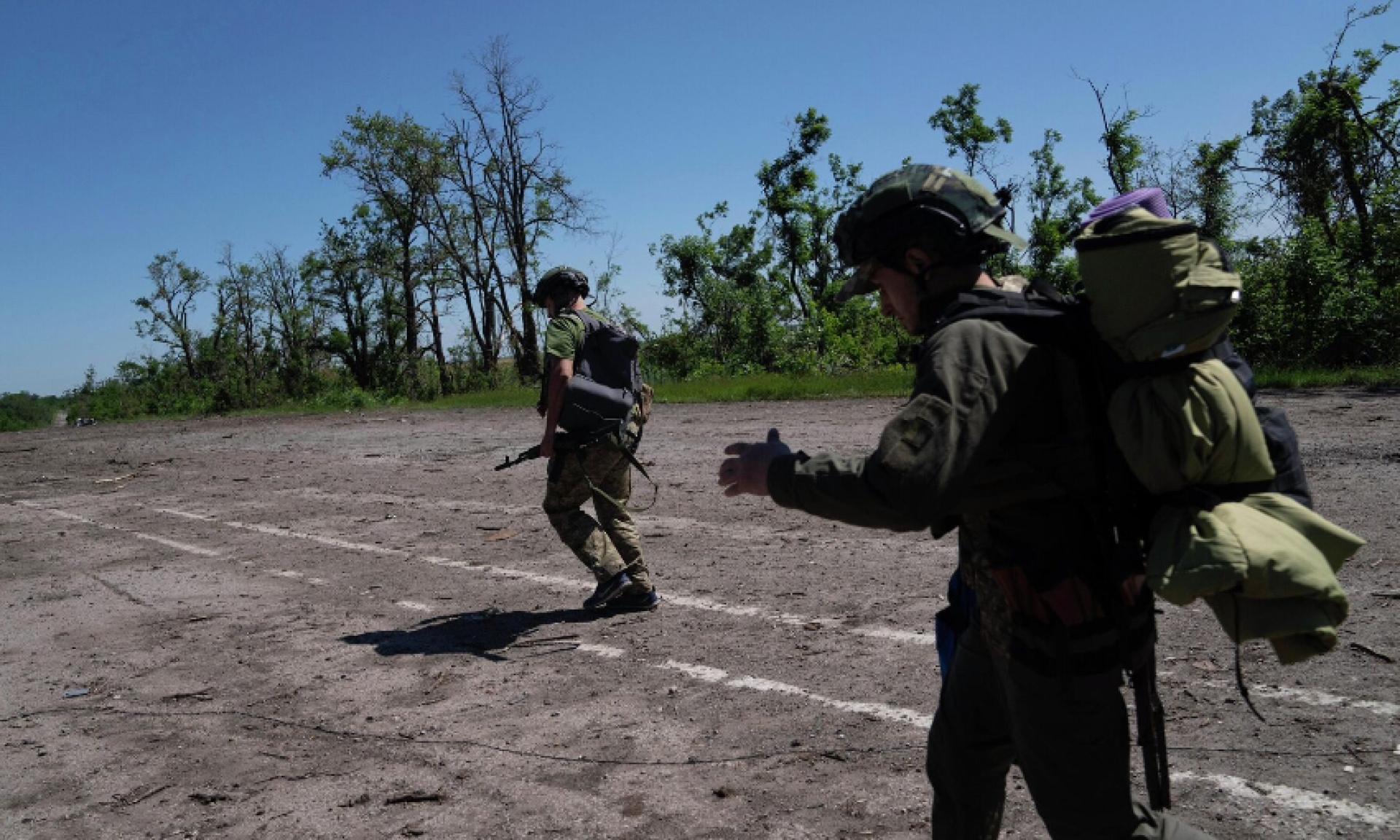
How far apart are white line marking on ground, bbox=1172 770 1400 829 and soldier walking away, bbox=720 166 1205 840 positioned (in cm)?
129

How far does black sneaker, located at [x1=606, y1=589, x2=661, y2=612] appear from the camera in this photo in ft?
21.1

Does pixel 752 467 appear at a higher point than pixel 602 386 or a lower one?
lower

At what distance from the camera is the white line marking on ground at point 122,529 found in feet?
30.6

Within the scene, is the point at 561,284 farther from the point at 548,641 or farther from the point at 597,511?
the point at 548,641

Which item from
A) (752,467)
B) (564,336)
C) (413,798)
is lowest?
(413,798)

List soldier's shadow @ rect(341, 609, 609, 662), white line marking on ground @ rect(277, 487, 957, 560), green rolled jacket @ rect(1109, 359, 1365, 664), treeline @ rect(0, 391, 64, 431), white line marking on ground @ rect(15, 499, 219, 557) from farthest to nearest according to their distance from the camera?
treeline @ rect(0, 391, 64, 431) < white line marking on ground @ rect(15, 499, 219, 557) < white line marking on ground @ rect(277, 487, 957, 560) < soldier's shadow @ rect(341, 609, 609, 662) < green rolled jacket @ rect(1109, 359, 1365, 664)

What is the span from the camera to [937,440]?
78.7 inches

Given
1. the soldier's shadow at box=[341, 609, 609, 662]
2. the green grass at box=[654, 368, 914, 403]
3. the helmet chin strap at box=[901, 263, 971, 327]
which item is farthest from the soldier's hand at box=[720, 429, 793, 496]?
the green grass at box=[654, 368, 914, 403]

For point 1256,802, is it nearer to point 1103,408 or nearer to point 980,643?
point 980,643

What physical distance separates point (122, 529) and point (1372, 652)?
11.1m

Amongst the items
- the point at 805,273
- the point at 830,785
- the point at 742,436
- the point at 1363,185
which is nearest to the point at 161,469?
the point at 742,436

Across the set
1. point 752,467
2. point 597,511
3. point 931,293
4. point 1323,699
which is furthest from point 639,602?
point 931,293

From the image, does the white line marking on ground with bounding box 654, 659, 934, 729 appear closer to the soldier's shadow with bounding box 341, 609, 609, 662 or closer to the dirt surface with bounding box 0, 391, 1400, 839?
the dirt surface with bounding box 0, 391, 1400, 839

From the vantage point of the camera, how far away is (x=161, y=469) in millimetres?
16203
